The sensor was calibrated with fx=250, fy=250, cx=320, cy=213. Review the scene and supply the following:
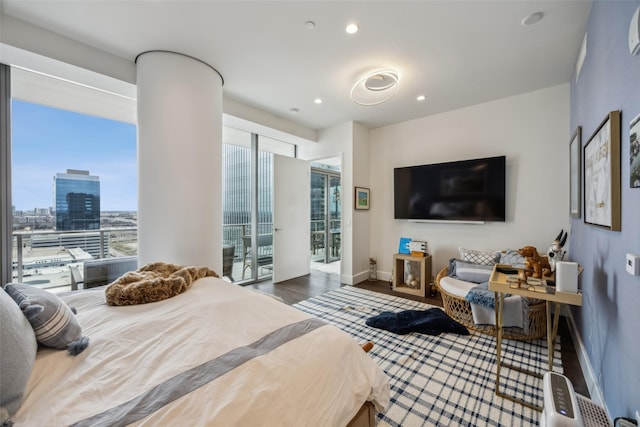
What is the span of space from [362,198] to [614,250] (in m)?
3.03

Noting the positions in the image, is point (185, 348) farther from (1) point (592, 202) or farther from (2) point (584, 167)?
(2) point (584, 167)

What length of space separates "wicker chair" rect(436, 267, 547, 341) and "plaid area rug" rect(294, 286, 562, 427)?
63 millimetres

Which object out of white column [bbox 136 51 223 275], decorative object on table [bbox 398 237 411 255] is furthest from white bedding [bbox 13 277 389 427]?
decorative object on table [bbox 398 237 411 255]

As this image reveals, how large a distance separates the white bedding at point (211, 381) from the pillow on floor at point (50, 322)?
40 mm

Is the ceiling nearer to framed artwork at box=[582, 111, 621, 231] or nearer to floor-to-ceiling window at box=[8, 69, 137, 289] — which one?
floor-to-ceiling window at box=[8, 69, 137, 289]

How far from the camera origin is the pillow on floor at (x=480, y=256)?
304 centimetres

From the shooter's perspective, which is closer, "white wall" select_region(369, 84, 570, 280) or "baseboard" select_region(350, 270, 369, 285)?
"white wall" select_region(369, 84, 570, 280)

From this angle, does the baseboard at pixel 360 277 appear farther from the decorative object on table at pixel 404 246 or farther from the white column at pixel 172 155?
the white column at pixel 172 155

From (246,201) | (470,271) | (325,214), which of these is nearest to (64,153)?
(246,201)

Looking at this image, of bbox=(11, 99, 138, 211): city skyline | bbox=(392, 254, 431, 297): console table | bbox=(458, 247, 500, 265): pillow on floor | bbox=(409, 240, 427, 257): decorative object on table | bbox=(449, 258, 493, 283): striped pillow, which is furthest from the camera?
bbox=(409, 240, 427, 257): decorative object on table

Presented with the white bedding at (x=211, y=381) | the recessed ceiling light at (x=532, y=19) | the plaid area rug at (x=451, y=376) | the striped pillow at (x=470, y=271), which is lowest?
the plaid area rug at (x=451, y=376)

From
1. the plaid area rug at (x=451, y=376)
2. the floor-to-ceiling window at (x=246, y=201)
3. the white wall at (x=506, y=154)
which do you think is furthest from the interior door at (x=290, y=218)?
the plaid area rug at (x=451, y=376)

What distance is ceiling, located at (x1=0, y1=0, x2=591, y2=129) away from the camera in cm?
183

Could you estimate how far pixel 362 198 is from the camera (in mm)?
4199
